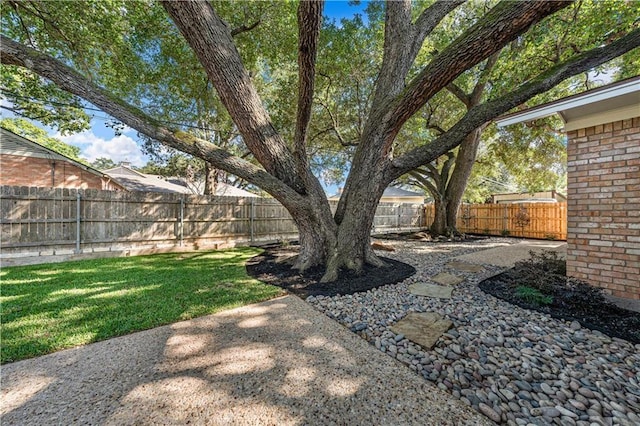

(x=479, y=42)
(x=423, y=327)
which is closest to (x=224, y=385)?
(x=423, y=327)

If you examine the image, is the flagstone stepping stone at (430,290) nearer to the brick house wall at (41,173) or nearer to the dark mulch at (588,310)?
the dark mulch at (588,310)

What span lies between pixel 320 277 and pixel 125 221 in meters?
5.86

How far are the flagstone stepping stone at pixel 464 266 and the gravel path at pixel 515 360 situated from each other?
1655mm

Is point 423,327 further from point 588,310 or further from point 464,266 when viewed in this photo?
point 464,266

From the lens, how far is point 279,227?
9.39 m

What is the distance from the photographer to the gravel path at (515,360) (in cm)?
151

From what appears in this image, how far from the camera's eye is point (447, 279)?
4086mm

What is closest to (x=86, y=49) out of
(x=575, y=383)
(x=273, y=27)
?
(x=273, y=27)

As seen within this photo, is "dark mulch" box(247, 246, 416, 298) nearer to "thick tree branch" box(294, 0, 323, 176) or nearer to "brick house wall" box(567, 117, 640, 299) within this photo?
"thick tree branch" box(294, 0, 323, 176)

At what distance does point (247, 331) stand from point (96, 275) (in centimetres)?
393

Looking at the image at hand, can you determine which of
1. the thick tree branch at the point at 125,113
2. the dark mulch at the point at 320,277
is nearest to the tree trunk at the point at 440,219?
the dark mulch at the point at 320,277

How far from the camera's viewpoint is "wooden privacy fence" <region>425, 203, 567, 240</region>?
9.65m

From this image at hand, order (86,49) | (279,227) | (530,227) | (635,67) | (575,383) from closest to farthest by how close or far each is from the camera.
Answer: (575,383)
(635,67)
(86,49)
(279,227)
(530,227)

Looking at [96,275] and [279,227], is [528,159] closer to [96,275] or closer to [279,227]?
[279,227]
